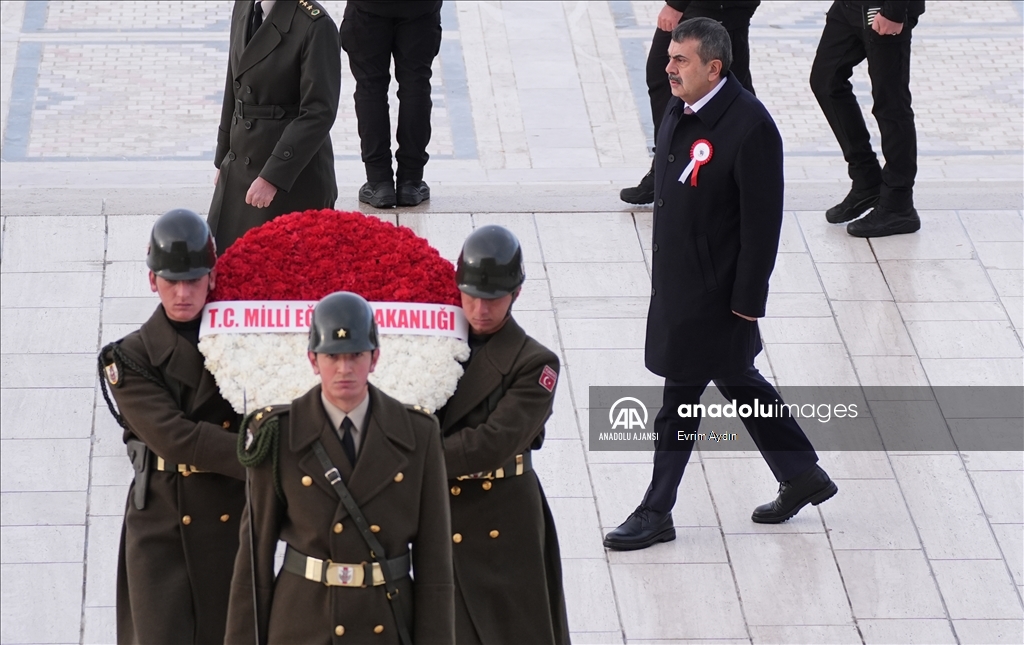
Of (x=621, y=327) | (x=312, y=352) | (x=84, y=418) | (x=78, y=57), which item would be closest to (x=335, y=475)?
(x=312, y=352)

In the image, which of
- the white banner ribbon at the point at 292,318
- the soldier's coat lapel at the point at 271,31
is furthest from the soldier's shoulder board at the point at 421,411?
the soldier's coat lapel at the point at 271,31

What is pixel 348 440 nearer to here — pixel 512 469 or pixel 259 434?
pixel 259 434

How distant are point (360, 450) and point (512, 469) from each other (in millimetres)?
791

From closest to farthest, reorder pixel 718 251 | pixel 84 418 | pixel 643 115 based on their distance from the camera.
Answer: pixel 718 251 → pixel 84 418 → pixel 643 115

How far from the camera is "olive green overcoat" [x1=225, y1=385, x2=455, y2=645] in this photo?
369 centimetres

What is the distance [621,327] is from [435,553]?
357 centimetres

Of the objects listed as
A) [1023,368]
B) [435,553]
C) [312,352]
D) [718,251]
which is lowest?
[1023,368]

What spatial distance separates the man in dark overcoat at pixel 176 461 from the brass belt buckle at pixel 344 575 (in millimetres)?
502

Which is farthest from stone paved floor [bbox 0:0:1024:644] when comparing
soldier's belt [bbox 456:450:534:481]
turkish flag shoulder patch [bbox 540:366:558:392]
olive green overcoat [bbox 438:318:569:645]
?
turkish flag shoulder patch [bbox 540:366:558:392]

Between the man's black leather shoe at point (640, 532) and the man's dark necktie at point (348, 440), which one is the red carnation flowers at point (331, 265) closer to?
the man's dark necktie at point (348, 440)

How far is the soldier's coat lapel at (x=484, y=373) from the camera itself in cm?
420

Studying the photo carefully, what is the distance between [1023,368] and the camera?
7082mm

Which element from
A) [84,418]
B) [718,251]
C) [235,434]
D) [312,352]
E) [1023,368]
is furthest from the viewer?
[1023,368]

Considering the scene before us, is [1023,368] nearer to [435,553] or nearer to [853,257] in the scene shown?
[853,257]
